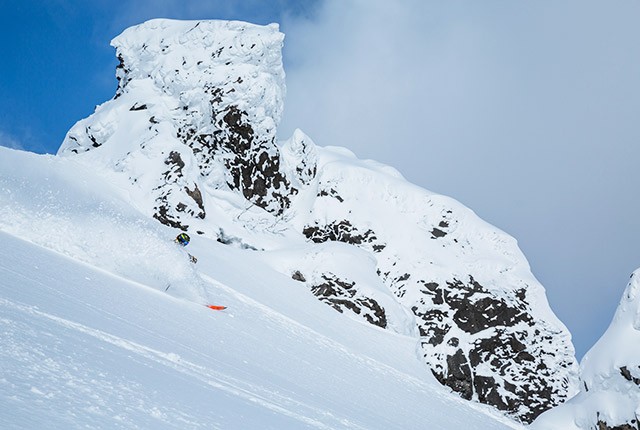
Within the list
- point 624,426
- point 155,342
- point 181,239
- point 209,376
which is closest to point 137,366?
point 209,376

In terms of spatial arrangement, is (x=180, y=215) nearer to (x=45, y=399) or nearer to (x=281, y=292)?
(x=281, y=292)

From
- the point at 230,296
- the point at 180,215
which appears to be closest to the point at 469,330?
the point at 180,215

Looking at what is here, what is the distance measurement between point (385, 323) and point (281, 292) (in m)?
16.7

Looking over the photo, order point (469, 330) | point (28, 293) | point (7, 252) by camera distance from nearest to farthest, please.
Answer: point (28, 293)
point (7, 252)
point (469, 330)

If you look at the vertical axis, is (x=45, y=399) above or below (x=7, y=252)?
below

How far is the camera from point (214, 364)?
18.9ft

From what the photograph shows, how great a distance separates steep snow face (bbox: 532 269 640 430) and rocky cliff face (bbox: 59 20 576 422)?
2066cm

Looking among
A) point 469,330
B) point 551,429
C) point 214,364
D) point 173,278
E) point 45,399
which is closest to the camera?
point 45,399

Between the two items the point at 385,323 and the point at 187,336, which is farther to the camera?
the point at 385,323

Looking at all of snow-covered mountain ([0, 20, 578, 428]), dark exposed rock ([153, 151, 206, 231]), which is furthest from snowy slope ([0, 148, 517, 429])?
dark exposed rock ([153, 151, 206, 231])

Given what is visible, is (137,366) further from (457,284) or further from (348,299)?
(457,284)

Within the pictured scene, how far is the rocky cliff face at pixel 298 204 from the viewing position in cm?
4081

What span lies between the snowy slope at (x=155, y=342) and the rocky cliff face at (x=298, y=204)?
22.4 meters

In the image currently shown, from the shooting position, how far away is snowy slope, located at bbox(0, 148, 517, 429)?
285 centimetres
